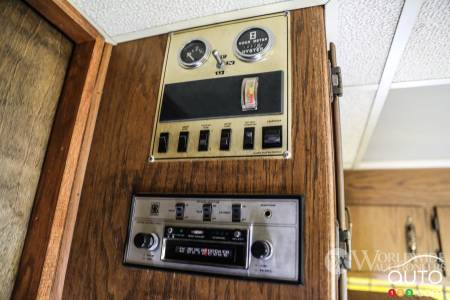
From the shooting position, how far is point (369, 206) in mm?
1938

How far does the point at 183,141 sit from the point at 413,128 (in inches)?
52.5

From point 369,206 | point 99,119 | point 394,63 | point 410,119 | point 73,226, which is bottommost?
point 73,226

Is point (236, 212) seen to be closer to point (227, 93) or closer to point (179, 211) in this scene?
point (179, 211)

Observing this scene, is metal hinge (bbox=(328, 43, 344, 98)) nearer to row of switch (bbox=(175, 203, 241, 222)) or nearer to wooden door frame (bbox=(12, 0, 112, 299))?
row of switch (bbox=(175, 203, 241, 222))

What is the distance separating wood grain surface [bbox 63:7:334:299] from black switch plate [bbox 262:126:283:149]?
1.1 inches

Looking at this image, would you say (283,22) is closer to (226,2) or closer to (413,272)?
(226,2)

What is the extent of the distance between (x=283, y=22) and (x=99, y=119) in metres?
0.52

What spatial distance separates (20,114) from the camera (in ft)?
2.13

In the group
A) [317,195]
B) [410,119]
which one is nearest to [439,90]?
[410,119]

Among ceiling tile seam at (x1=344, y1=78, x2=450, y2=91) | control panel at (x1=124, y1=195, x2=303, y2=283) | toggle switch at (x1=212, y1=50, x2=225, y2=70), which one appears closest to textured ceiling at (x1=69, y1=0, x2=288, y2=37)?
toggle switch at (x1=212, y1=50, x2=225, y2=70)

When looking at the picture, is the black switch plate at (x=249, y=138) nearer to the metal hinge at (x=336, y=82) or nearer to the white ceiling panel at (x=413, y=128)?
the metal hinge at (x=336, y=82)

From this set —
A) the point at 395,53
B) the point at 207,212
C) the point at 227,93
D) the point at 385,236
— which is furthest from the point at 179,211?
the point at 385,236

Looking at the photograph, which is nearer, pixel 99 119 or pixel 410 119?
pixel 99 119

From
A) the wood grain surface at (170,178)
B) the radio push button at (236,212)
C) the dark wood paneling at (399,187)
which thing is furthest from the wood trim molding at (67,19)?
the dark wood paneling at (399,187)
